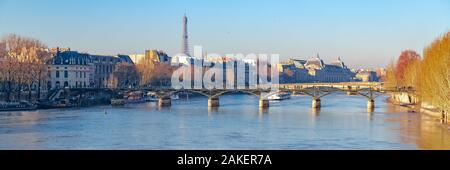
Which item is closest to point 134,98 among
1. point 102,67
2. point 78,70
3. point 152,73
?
point 78,70

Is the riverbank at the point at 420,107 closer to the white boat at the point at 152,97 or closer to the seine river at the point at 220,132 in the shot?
the seine river at the point at 220,132

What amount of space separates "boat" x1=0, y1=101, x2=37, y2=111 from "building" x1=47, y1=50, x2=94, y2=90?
800cm

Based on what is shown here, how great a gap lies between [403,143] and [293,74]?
56.8 meters

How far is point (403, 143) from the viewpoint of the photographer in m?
14.9

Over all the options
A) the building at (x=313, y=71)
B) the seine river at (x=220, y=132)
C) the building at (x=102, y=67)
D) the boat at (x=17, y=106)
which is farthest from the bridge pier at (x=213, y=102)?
the building at (x=313, y=71)

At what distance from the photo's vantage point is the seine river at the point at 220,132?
47.2ft

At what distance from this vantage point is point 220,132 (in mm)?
17156

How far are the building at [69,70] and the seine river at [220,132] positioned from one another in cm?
1357

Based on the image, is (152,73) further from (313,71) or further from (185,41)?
(313,71)

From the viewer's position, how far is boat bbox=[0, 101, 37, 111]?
84.5ft

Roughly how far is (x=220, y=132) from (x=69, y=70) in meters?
23.0
